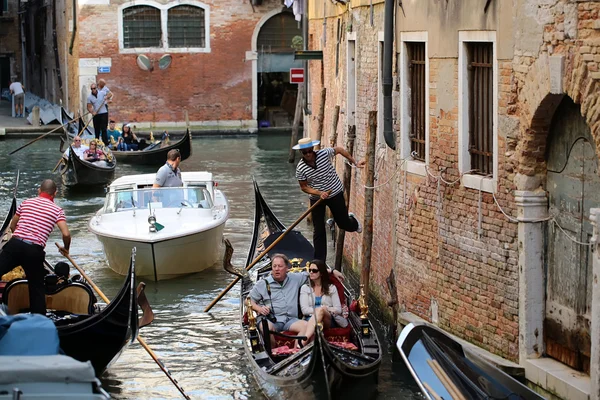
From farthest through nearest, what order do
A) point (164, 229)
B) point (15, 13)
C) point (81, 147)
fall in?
point (15, 13), point (81, 147), point (164, 229)

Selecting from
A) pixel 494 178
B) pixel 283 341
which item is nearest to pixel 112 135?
pixel 283 341

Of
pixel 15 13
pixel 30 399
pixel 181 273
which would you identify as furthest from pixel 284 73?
pixel 30 399

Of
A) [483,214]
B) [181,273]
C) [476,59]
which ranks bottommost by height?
[181,273]

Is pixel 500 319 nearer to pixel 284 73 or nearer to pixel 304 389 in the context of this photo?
pixel 304 389

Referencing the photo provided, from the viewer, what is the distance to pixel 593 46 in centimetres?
424

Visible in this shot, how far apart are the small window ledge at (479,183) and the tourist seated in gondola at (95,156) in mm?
8008

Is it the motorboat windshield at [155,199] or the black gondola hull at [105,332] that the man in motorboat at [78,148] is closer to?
the motorboat windshield at [155,199]

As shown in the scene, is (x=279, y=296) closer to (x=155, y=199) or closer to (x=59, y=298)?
(x=59, y=298)

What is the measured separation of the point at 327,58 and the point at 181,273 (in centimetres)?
316

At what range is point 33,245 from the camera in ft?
20.0

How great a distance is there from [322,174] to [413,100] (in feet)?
2.81

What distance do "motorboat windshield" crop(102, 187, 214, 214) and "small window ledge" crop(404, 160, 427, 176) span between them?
278 cm

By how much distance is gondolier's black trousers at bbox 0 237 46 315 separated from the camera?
238 inches

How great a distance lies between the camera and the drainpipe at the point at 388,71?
6578 millimetres
